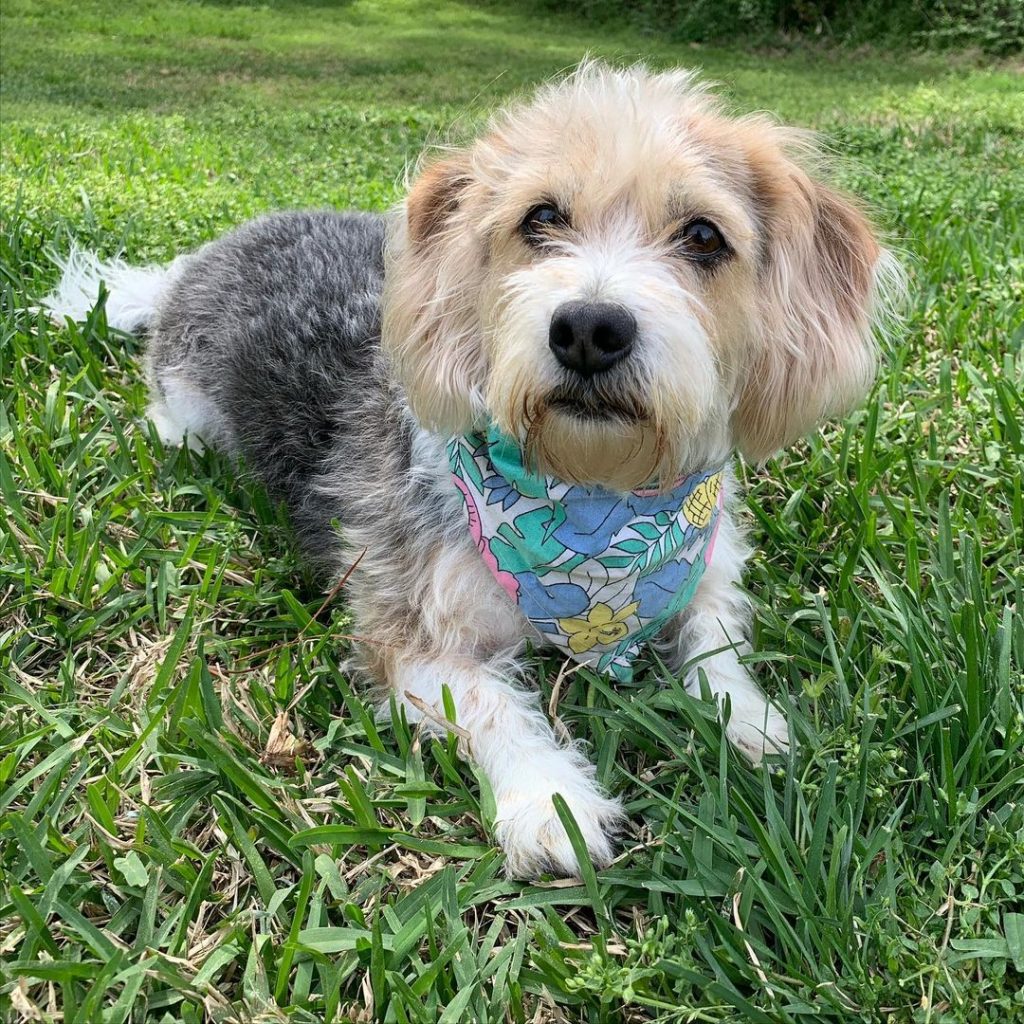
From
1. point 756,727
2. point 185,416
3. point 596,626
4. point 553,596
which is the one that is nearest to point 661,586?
point 596,626

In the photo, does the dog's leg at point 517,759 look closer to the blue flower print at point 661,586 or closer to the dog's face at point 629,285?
the blue flower print at point 661,586

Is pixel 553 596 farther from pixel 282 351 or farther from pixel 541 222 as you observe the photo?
pixel 282 351

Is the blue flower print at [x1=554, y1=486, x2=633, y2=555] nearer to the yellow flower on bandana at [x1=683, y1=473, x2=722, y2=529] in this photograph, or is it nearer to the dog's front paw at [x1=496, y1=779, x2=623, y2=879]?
the yellow flower on bandana at [x1=683, y1=473, x2=722, y2=529]

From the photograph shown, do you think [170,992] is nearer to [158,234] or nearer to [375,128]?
[158,234]

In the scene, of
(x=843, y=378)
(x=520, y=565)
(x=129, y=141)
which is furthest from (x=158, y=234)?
(x=843, y=378)

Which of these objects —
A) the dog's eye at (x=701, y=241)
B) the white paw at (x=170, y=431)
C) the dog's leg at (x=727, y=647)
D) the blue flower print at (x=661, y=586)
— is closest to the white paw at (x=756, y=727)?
the dog's leg at (x=727, y=647)

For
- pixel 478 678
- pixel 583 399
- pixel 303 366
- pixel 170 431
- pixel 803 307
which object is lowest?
pixel 478 678
